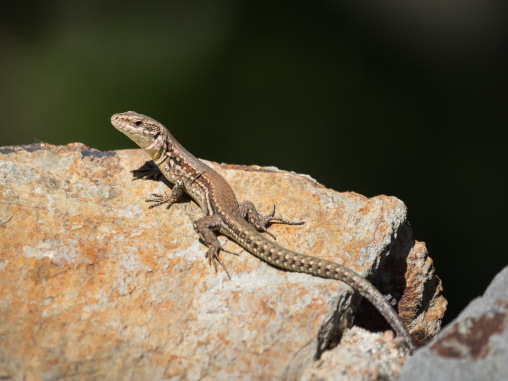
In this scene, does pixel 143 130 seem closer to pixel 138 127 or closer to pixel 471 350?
pixel 138 127

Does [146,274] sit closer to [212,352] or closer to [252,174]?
[212,352]

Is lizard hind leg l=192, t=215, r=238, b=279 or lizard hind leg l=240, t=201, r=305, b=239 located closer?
lizard hind leg l=192, t=215, r=238, b=279

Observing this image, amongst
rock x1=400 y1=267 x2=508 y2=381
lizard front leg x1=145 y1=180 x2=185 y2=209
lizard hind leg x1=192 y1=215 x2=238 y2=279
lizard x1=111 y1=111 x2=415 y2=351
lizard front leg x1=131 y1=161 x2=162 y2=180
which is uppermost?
rock x1=400 y1=267 x2=508 y2=381

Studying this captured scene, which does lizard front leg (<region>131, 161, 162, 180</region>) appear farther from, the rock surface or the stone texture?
the stone texture

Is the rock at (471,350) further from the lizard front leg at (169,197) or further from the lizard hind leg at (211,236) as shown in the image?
the lizard front leg at (169,197)

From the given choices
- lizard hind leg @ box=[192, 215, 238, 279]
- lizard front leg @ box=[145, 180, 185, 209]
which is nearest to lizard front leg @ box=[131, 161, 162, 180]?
lizard front leg @ box=[145, 180, 185, 209]

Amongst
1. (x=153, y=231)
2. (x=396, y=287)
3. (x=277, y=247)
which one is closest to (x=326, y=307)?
(x=277, y=247)

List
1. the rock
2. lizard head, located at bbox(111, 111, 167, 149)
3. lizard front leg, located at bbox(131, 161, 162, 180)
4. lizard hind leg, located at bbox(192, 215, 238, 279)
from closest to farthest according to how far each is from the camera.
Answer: the rock
lizard hind leg, located at bbox(192, 215, 238, 279)
lizard head, located at bbox(111, 111, 167, 149)
lizard front leg, located at bbox(131, 161, 162, 180)
